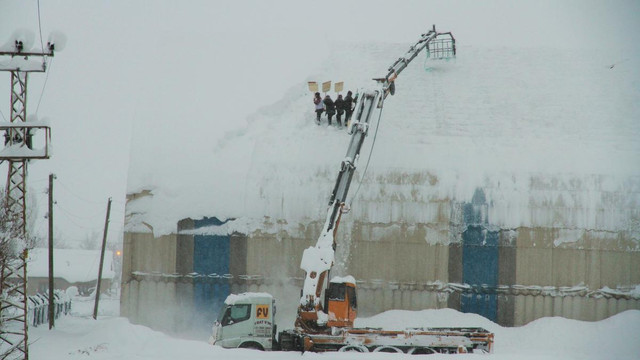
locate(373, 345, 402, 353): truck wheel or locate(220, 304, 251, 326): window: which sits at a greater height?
locate(220, 304, 251, 326): window

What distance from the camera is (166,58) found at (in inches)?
1156

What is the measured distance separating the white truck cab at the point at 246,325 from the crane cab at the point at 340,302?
193 centimetres

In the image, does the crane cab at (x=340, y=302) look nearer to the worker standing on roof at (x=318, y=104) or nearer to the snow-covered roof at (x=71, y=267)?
the worker standing on roof at (x=318, y=104)

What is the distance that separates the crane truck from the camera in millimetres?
19312

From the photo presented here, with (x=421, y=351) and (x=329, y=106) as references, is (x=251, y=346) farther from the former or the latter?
(x=329, y=106)

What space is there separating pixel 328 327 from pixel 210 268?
6.81 metres

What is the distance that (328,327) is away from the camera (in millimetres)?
19750

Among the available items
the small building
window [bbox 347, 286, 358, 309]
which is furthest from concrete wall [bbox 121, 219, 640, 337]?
the small building

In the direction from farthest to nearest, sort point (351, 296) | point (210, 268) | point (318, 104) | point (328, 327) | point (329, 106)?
point (318, 104) → point (329, 106) → point (210, 268) → point (351, 296) → point (328, 327)

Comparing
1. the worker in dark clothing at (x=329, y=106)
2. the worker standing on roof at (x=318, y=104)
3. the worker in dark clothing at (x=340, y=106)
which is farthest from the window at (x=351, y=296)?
the worker standing on roof at (x=318, y=104)

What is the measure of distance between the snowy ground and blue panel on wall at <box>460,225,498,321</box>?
737 millimetres

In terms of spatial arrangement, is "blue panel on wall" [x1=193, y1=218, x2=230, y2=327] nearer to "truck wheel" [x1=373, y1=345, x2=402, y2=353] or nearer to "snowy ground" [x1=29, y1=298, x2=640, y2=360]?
"snowy ground" [x1=29, y1=298, x2=640, y2=360]

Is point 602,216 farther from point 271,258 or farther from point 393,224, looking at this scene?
point 271,258

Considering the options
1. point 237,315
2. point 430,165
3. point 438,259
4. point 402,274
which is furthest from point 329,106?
point 237,315
